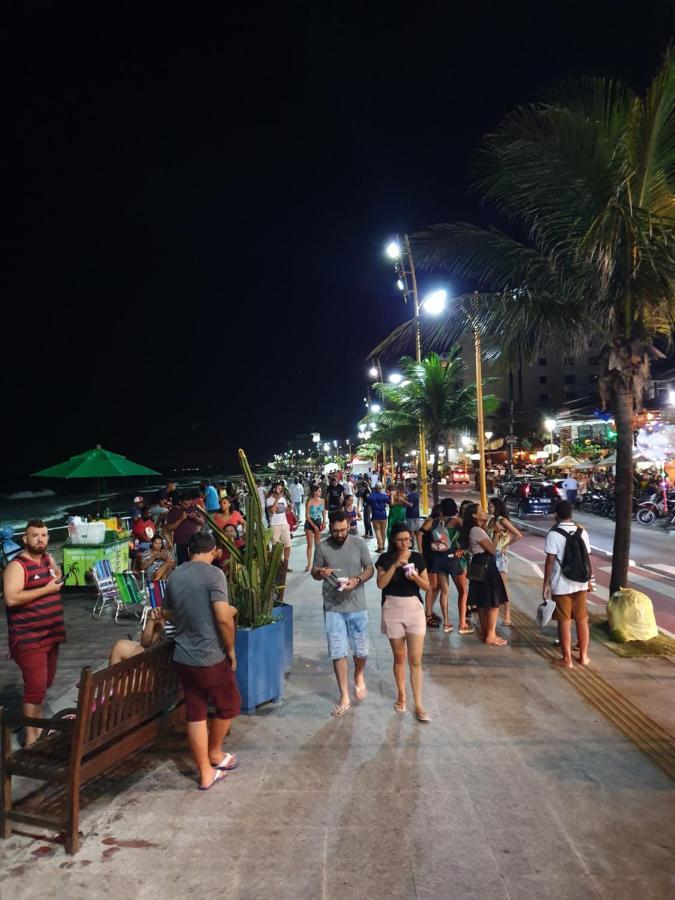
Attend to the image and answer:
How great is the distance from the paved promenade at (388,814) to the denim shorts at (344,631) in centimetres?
51

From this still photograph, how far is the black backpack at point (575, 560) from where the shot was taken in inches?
244

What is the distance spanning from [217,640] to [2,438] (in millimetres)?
166234

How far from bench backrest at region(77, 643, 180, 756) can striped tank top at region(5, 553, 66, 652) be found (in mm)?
1087

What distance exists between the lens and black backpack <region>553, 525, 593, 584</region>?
6207 millimetres

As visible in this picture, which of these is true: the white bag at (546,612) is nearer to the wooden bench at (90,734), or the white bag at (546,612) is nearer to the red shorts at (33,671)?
the wooden bench at (90,734)

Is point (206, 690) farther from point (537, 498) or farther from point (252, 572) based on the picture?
point (537, 498)

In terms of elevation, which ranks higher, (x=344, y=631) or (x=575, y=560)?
(x=575, y=560)

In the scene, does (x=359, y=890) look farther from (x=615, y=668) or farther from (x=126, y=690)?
(x=615, y=668)

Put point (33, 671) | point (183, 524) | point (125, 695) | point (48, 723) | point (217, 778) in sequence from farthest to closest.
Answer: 1. point (183, 524)
2. point (33, 671)
3. point (217, 778)
4. point (125, 695)
5. point (48, 723)

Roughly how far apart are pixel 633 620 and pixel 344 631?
150 inches

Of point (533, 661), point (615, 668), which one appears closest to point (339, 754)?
point (533, 661)

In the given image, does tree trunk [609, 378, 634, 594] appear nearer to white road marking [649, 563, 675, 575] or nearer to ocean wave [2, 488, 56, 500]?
white road marking [649, 563, 675, 575]

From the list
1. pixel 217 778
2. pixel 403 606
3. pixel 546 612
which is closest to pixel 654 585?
pixel 546 612

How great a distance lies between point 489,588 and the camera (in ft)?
23.0
